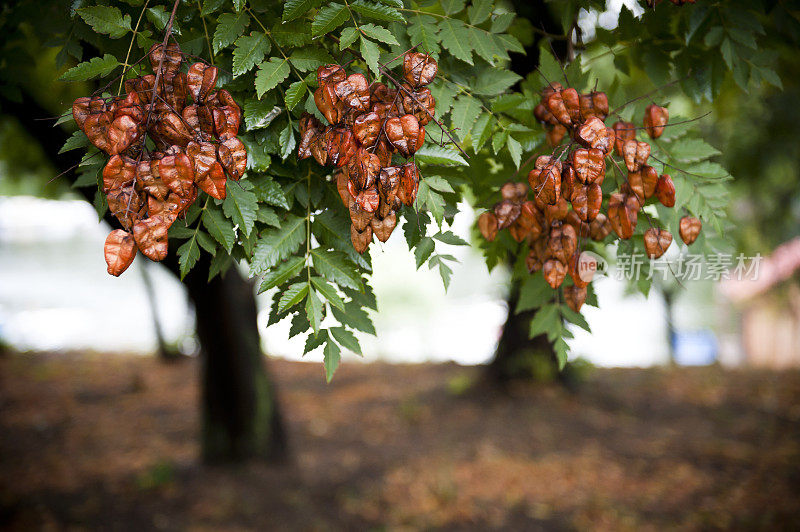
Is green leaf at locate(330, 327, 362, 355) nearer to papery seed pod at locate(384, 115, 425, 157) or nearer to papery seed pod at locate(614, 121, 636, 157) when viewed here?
papery seed pod at locate(384, 115, 425, 157)

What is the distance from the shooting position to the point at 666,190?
1.67 metres

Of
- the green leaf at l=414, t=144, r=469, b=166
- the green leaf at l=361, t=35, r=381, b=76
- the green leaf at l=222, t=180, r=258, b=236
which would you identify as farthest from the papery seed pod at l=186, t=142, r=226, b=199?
the green leaf at l=414, t=144, r=469, b=166

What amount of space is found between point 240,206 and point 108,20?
0.58 meters

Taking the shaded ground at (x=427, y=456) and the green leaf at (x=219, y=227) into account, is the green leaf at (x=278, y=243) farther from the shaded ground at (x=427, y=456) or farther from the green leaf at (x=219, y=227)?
the shaded ground at (x=427, y=456)

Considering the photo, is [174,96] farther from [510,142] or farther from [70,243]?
[70,243]

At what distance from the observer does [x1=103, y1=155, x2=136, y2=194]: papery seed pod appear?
1.24 meters

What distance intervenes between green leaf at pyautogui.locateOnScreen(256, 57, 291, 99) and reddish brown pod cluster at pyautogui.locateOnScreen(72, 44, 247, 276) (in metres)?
0.10

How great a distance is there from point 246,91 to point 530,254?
1024mm

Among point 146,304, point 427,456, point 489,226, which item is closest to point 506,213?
point 489,226

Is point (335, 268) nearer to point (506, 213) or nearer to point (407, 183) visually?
point (407, 183)

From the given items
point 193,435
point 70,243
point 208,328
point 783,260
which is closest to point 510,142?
point 208,328

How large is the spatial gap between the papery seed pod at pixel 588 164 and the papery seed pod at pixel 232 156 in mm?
861

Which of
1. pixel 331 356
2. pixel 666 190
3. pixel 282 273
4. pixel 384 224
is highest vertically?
pixel 666 190

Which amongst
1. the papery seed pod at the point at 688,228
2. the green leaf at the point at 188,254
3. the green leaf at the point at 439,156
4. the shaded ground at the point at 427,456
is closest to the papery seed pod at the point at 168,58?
the green leaf at the point at 188,254
